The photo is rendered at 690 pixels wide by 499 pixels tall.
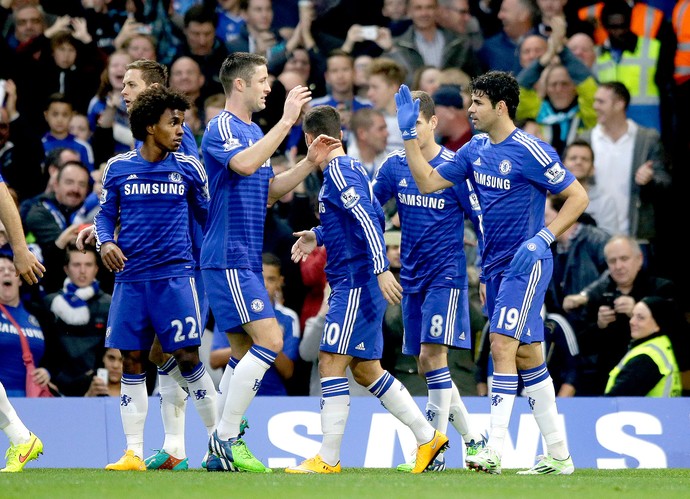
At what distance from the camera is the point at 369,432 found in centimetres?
1002

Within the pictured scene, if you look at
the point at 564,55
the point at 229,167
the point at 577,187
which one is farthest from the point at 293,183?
the point at 564,55

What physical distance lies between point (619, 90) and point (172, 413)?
6.02 metres

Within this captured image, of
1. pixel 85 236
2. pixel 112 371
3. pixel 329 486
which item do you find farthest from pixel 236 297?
pixel 112 371

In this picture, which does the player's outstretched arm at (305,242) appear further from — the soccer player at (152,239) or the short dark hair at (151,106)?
the short dark hair at (151,106)

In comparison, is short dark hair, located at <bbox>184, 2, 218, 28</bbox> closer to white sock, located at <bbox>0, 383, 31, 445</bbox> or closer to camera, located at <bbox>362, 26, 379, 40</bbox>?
camera, located at <bbox>362, 26, 379, 40</bbox>

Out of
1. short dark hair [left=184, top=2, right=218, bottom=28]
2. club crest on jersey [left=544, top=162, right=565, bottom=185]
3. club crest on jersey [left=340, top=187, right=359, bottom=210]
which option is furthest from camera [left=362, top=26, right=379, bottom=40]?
club crest on jersey [left=544, top=162, right=565, bottom=185]

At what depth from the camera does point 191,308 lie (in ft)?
26.7

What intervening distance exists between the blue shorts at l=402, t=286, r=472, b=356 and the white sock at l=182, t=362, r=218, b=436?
151cm

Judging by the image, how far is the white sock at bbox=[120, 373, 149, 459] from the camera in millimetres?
8258

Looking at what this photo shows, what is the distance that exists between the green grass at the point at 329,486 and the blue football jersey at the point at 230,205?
4.66 feet

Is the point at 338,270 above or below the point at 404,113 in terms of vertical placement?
below

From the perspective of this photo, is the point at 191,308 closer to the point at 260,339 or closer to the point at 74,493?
the point at 260,339

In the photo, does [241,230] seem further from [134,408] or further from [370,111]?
[370,111]

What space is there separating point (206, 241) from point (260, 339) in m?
0.76
